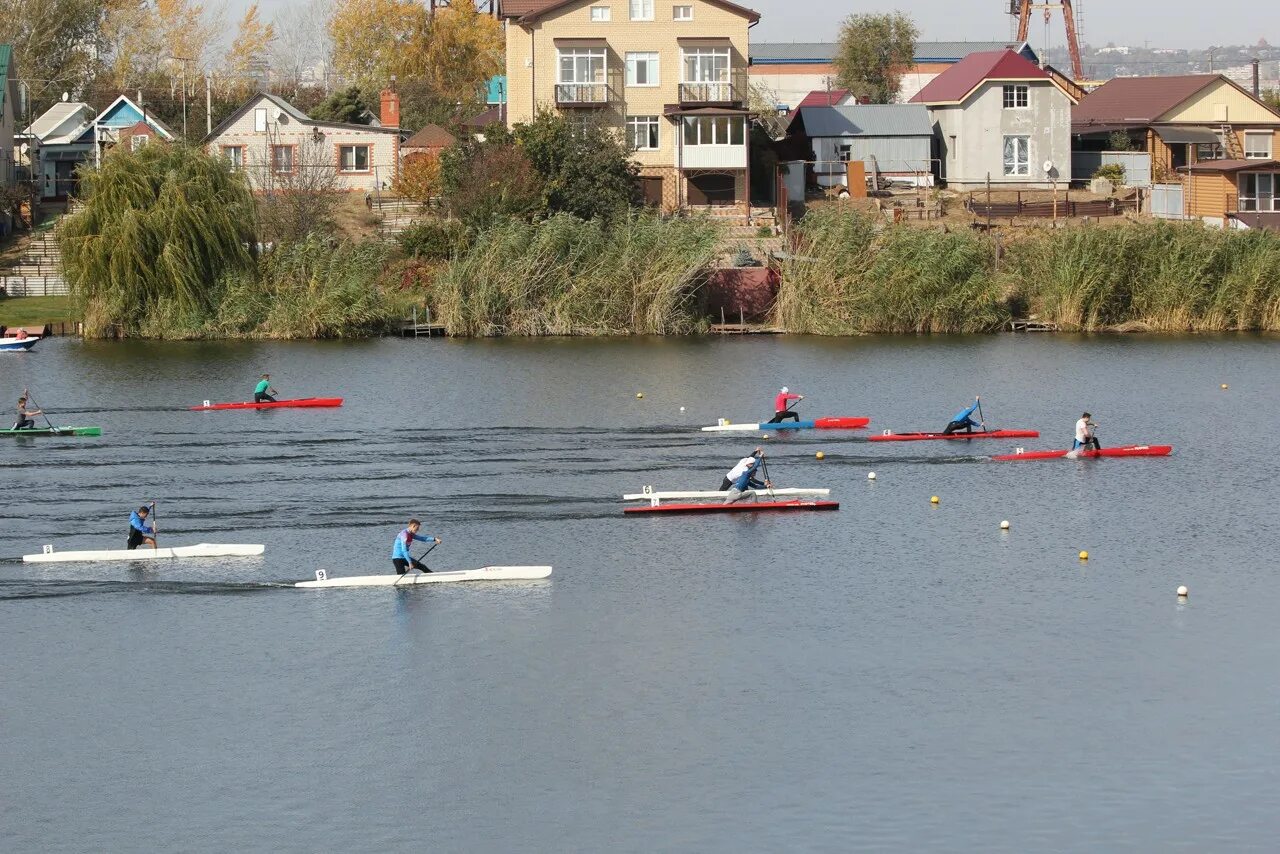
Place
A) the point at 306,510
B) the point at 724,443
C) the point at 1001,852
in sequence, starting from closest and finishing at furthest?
the point at 1001,852 < the point at 306,510 < the point at 724,443

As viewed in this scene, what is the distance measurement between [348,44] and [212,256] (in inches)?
2598

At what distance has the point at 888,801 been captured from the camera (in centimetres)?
2430

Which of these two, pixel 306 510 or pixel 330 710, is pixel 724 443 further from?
pixel 330 710

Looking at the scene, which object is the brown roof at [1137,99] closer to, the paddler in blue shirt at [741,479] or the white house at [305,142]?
the white house at [305,142]

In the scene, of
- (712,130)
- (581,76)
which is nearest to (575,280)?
(712,130)

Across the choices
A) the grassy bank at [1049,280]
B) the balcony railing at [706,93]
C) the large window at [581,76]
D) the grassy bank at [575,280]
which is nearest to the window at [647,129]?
the balcony railing at [706,93]

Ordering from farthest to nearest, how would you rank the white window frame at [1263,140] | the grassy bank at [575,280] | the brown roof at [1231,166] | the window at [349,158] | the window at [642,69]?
the white window frame at [1263,140]
the window at [349,158]
the window at [642,69]
the brown roof at [1231,166]
the grassy bank at [575,280]

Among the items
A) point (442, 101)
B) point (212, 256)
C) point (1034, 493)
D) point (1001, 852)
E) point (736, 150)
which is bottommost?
point (1001, 852)

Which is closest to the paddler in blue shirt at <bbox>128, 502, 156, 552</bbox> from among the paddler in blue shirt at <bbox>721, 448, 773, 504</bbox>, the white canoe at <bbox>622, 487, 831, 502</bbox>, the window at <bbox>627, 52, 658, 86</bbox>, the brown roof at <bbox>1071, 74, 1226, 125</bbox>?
the white canoe at <bbox>622, 487, 831, 502</bbox>

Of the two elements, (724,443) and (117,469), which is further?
(724,443)

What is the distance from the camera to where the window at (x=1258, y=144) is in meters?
99.8

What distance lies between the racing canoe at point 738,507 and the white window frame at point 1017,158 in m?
58.3

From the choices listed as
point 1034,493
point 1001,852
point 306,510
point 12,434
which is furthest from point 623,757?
point 12,434

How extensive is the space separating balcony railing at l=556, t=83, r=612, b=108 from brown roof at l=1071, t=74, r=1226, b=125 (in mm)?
32298
